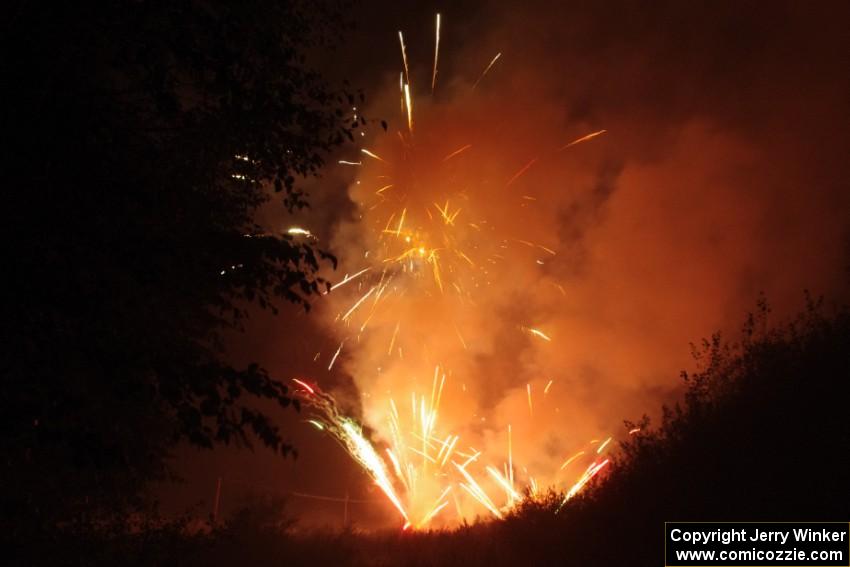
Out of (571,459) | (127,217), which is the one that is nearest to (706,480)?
(127,217)

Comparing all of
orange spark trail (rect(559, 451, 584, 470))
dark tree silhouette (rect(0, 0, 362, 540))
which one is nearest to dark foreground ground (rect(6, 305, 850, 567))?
dark tree silhouette (rect(0, 0, 362, 540))

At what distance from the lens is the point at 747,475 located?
5.91 meters

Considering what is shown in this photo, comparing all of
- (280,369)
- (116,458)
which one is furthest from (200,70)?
(280,369)

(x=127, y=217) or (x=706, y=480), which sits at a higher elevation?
(x=127, y=217)

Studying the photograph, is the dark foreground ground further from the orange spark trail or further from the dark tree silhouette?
the orange spark trail

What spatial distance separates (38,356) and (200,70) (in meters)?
2.06

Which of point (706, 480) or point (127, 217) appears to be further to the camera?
point (706, 480)

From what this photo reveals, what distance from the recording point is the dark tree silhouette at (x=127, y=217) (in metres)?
2.72

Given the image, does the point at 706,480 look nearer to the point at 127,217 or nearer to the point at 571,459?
the point at 127,217

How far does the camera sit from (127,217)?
3293 millimetres

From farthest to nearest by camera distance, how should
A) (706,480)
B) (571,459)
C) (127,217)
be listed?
(571,459) → (706,480) → (127,217)

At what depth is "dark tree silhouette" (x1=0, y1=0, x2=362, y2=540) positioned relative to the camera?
8.94 feet

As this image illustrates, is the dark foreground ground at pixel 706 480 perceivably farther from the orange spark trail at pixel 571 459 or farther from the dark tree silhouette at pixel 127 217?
the orange spark trail at pixel 571 459

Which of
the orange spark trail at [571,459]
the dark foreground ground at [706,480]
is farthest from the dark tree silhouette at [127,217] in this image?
the orange spark trail at [571,459]
